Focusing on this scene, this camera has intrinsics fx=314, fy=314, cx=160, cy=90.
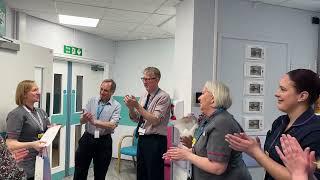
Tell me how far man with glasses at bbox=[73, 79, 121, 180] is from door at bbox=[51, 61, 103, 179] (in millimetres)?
1836

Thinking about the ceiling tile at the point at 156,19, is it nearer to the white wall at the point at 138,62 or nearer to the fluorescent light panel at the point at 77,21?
the fluorescent light panel at the point at 77,21

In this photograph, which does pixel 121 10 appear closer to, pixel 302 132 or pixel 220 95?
pixel 220 95

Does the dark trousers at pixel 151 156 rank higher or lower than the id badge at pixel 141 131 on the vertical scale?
lower

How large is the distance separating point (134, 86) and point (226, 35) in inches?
132

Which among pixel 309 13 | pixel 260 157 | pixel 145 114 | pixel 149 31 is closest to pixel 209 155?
pixel 260 157

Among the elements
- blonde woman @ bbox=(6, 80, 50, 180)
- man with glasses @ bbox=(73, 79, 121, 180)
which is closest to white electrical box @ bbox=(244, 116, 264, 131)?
man with glasses @ bbox=(73, 79, 121, 180)

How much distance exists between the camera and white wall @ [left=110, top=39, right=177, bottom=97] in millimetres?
6145

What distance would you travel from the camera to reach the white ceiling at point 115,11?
3.68 m

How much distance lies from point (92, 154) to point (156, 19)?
2154mm

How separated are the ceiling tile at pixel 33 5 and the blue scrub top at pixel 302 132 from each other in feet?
10.0

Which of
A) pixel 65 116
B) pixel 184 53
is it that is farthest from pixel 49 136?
pixel 65 116

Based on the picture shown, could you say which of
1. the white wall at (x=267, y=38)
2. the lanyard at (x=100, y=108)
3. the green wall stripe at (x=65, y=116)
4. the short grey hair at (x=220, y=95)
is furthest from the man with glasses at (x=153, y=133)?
the green wall stripe at (x=65, y=116)

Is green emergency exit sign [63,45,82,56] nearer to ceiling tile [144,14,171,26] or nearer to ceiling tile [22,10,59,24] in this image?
ceiling tile [22,10,59,24]

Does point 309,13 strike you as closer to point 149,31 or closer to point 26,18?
point 149,31
